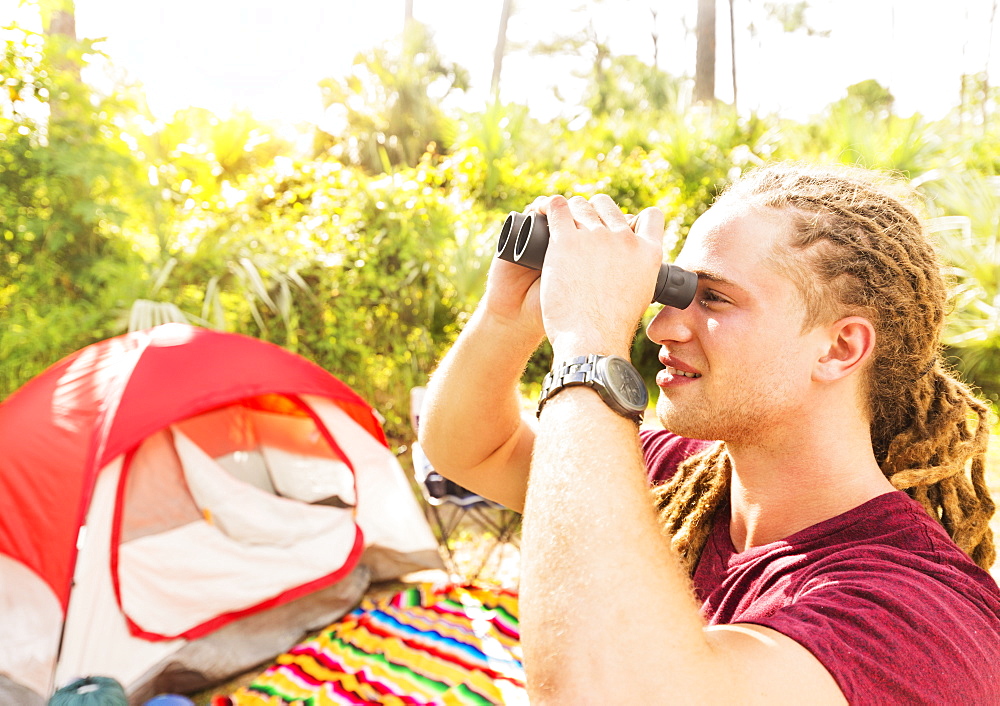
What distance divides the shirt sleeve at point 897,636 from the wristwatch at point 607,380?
1.01 ft

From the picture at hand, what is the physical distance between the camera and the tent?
2902mm

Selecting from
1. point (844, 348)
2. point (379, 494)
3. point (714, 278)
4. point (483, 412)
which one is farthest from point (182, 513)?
point (844, 348)

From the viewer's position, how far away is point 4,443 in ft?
10.1

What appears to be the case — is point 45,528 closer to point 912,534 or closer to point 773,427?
point 773,427

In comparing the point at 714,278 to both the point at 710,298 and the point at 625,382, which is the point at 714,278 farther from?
the point at 625,382

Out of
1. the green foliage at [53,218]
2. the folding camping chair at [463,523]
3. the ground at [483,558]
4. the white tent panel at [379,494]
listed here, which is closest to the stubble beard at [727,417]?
the folding camping chair at [463,523]

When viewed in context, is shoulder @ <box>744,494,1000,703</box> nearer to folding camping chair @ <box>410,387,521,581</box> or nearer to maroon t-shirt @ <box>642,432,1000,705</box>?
maroon t-shirt @ <box>642,432,1000,705</box>

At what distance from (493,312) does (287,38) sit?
53.2 ft

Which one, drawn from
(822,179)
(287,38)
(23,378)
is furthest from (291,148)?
(822,179)

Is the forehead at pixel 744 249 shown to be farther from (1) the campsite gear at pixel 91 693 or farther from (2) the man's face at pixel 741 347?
(1) the campsite gear at pixel 91 693

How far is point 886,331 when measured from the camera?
1.34 meters

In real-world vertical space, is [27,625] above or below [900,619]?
below

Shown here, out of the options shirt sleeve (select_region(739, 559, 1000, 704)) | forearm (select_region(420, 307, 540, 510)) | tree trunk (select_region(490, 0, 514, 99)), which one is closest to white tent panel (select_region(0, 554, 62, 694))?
forearm (select_region(420, 307, 540, 510))

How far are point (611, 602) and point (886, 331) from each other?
32.4 inches
